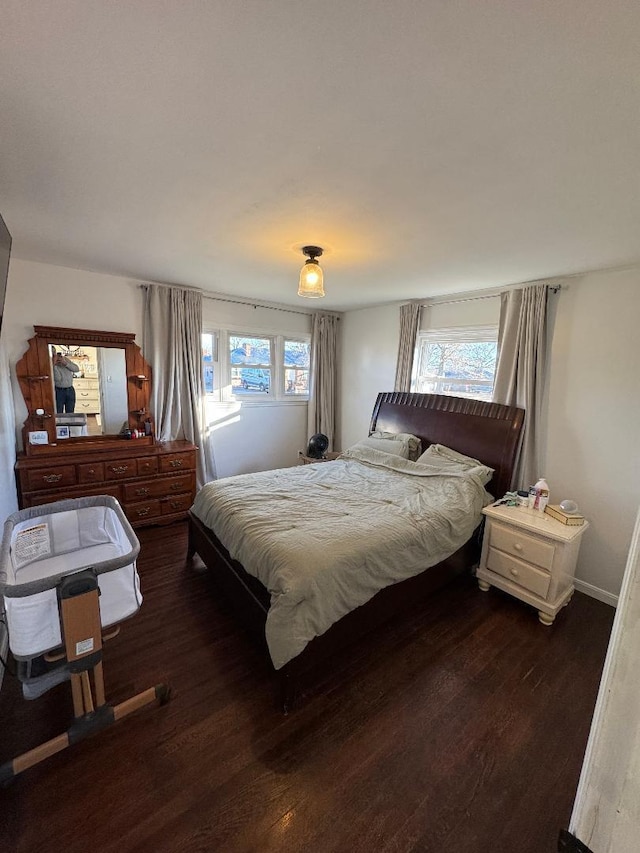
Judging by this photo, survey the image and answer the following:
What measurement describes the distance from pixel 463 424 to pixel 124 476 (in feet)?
10.4

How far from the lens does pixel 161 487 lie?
3348 millimetres

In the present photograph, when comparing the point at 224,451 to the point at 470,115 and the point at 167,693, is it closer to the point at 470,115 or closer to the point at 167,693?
the point at 167,693

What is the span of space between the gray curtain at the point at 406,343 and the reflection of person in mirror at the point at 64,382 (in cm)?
325

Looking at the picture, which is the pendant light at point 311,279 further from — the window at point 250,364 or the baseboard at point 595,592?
the baseboard at point 595,592

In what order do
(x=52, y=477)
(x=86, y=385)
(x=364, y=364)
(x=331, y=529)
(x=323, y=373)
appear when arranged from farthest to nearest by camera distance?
(x=323, y=373), (x=364, y=364), (x=86, y=385), (x=52, y=477), (x=331, y=529)

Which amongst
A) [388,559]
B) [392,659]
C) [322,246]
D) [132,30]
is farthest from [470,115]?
[392,659]

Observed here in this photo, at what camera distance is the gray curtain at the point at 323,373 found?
4.71 m

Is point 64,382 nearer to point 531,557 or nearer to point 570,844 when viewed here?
point 570,844

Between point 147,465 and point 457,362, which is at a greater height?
point 457,362

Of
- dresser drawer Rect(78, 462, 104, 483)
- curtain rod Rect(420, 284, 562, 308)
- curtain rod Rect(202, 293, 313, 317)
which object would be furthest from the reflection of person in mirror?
curtain rod Rect(420, 284, 562, 308)

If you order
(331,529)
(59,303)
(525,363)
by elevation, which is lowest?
(331,529)

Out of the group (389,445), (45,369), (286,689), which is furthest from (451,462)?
(45,369)

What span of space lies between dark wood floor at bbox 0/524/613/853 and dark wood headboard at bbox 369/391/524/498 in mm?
1284

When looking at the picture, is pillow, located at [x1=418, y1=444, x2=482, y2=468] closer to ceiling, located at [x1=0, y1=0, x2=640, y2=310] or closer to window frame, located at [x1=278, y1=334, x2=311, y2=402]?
ceiling, located at [x1=0, y1=0, x2=640, y2=310]
